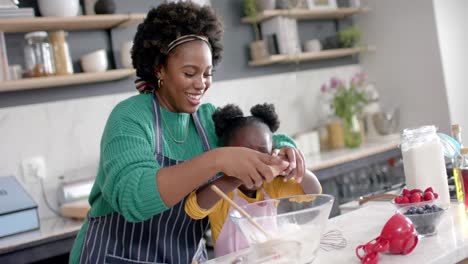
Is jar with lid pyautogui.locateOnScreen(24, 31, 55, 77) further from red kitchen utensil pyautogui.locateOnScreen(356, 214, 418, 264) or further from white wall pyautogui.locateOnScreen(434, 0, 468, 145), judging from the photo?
white wall pyautogui.locateOnScreen(434, 0, 468, 145)

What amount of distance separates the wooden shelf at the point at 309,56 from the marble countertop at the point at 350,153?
0.74 m

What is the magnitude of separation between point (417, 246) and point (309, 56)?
2.97 metres

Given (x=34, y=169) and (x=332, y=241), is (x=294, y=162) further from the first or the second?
(x=34, y=169)

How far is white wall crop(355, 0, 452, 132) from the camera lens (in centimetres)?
410

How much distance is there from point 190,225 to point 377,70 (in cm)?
334

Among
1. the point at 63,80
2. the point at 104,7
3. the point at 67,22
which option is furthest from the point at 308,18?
the point at 63,80

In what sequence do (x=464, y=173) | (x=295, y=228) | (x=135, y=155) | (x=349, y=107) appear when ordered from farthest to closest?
(x=349, y=107), (x=464, y=173), (x=135, y=155), (x=295, y=228)

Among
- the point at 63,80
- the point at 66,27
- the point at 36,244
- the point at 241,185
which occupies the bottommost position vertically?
the point at 36,244

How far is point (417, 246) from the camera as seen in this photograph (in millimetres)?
1245

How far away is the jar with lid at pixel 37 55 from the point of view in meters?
2.79

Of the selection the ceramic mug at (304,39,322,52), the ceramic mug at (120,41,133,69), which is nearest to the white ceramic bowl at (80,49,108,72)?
the ceramic mug at (120,41,133,69)

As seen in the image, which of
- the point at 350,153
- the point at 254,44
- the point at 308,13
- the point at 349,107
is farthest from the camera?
the point at 308,13

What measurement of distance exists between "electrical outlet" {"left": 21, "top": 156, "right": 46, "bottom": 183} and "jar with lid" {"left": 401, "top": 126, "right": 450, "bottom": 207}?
6.67 ft

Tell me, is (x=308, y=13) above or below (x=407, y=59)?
above
